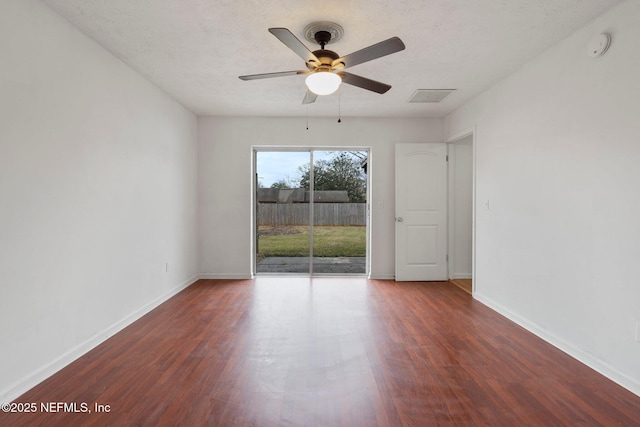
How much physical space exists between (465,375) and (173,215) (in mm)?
3657

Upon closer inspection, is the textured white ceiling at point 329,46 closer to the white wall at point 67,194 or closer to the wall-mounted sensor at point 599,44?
the wall-mounted sensor at point 599,44

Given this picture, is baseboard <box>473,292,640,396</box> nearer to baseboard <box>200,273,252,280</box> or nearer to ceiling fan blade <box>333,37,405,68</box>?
ceiling fan blade <box>333,37,405,68</box>

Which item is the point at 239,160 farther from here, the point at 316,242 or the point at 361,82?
the point at 361,82

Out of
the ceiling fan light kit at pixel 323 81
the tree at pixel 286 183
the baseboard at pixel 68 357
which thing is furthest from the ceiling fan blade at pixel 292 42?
the tree at pixel 286 183

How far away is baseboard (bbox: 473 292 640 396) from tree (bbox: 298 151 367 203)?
2.60 m

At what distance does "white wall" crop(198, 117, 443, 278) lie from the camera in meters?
5.02

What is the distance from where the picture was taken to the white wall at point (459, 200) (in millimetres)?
5012

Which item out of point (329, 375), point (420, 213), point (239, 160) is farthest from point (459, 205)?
point (329, 375)

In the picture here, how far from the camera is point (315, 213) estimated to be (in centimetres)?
527

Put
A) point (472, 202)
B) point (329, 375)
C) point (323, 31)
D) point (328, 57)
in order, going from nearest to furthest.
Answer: point (329, 375)
point (328, 57)
point (323, 31)
point (472, 202)

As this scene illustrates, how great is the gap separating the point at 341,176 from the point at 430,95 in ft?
6.23

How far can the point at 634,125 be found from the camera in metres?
2.08

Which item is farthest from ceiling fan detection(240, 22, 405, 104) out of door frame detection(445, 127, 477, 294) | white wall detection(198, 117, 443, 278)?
white wall detection(198, 117, 443, 278)

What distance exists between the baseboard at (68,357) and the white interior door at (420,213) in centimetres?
348
